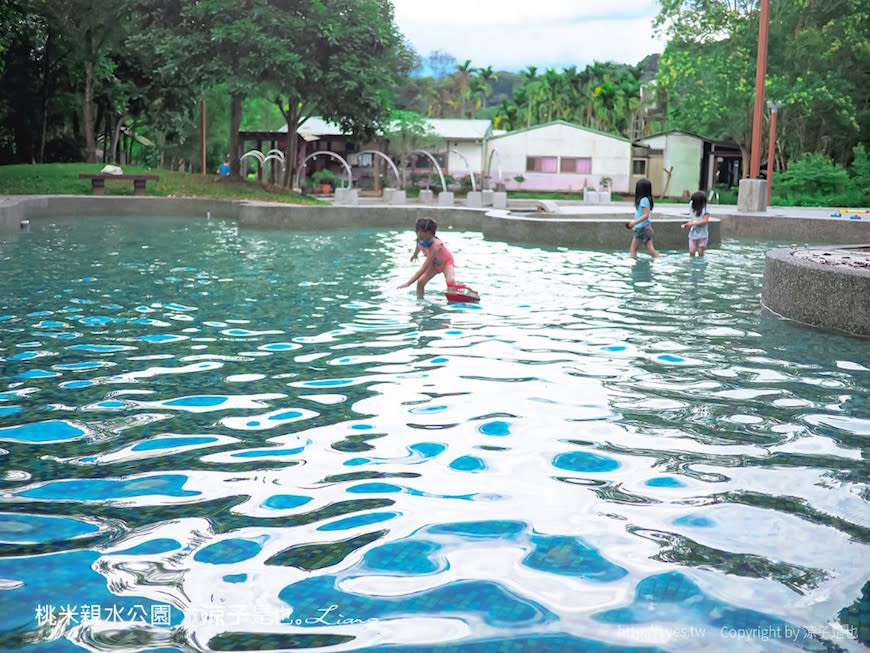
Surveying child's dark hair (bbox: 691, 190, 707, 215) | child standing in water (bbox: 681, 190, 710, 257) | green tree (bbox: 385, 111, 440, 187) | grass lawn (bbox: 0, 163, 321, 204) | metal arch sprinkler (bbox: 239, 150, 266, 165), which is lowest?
child standing in water (bbox: 681, 190, 710, 257)

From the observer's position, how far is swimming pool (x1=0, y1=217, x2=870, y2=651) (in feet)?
11.9

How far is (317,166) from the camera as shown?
5841cm

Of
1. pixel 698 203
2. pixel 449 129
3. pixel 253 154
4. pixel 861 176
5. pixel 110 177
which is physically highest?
pixel 449 129

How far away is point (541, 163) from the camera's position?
55.7m

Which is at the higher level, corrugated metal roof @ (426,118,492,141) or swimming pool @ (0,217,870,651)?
corrugated metal roof @ (426,118,492,141)

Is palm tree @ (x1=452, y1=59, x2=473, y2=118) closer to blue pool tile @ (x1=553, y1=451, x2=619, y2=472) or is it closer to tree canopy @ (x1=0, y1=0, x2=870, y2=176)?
tree canopy @ (x1=0, y1=0, x2=870, y2=176)

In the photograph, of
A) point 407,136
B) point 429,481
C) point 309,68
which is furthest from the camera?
point 407,136

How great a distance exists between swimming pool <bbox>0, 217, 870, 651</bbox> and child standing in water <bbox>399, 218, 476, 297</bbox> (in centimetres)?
115

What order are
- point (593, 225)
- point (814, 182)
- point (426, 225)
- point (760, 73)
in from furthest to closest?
point (814, 182) < point (760, 73) < point (593, 225) < point (426, 225)

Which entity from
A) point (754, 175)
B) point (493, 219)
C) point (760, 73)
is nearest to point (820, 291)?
point (493, 219)

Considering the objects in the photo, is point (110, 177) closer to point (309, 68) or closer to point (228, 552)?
point (309, 68)

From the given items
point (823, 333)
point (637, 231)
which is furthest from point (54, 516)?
point (637, 231)

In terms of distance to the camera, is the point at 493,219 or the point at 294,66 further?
the point at 294,66

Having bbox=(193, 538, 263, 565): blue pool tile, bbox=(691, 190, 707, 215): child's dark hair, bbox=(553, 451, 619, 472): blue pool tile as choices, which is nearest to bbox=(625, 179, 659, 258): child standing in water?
bbox=(691, 190, 707, 215): child's dark hair
